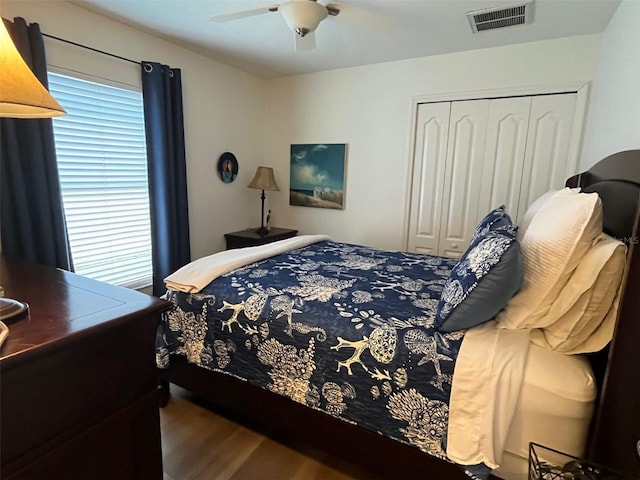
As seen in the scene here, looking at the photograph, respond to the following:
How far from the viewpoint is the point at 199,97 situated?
131 inches

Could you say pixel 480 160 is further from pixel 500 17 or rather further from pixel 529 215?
pixel 529 215

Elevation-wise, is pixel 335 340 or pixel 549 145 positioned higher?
pixel 549 145

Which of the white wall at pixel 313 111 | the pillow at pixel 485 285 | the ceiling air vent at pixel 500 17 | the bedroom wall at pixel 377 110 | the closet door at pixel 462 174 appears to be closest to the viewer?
the pillow at pixel 485 285

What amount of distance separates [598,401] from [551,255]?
0.47m

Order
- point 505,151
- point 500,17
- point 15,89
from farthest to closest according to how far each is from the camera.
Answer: point 505,151
point 500,17
point 15,89

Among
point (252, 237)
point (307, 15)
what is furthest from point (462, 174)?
point (252, 237)

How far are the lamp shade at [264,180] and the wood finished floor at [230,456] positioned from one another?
2.42m

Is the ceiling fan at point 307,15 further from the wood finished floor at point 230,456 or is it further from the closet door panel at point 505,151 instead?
the wood finished floor at point 230,456

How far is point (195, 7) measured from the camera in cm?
235

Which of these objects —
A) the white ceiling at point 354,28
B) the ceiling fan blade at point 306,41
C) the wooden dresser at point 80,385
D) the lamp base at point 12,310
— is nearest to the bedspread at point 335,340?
the wooden dresser at point 80,385

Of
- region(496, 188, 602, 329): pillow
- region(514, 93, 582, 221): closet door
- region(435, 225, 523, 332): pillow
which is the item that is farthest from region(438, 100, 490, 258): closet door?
region(435, 225, 523, 332): pillow

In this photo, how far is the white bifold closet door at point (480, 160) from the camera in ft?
9.36

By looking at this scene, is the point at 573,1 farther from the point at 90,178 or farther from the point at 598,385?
the point at 90,178

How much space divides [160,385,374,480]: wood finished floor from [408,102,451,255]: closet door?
228 centimetres
